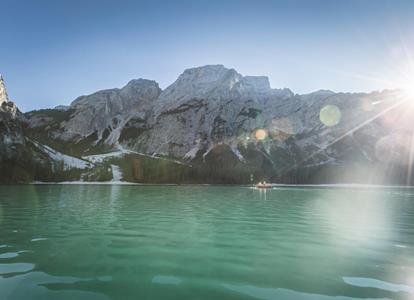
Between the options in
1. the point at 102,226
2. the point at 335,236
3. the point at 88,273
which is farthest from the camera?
the point at 102,226

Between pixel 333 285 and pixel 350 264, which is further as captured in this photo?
pixel 350 264

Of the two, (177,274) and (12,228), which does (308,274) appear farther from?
(12,228)

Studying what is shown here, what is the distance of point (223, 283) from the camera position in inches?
569

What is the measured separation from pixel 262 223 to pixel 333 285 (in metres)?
21.7

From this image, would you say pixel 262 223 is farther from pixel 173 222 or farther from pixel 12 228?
pixel 12 228

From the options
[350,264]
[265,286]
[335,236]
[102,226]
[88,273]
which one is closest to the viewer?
[265,286]

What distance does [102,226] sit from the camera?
1242 inches

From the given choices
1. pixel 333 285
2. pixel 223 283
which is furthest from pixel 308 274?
pixel 223 283

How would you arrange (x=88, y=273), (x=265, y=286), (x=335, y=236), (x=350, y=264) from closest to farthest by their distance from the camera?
(x=265, y=286)
(x=88, y=273)
(x=350, y=264)
(x=335, y=236)

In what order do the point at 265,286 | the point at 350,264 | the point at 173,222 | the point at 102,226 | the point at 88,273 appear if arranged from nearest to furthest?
the point at 265,286, the point at 88,273, the point at 350,264, the point at 102,226, the point at 173,222

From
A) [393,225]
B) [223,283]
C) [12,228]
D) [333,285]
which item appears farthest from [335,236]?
[12,228]

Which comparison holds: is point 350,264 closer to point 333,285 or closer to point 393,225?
point 333,285

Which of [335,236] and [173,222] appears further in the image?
[173,222]

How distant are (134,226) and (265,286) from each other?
19994 mm
